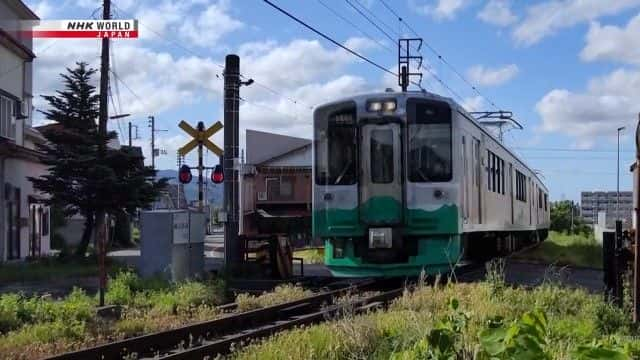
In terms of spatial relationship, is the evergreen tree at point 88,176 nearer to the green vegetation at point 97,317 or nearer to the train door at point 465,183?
the green vegetation at point 97,317

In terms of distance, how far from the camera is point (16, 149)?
26.5 meters

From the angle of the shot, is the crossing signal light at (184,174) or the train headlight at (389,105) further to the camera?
the crossing signal light at (184,174)

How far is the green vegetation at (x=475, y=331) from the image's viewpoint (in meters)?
4.48

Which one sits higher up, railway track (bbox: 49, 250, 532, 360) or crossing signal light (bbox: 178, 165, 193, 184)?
crossing signal light (bbox: 178, 165, 193, 184)

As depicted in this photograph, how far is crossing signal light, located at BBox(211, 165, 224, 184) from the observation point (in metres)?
17.8

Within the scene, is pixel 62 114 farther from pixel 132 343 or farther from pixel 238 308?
pixel 132 343

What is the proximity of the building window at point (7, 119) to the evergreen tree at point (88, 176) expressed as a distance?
1206 millimetres

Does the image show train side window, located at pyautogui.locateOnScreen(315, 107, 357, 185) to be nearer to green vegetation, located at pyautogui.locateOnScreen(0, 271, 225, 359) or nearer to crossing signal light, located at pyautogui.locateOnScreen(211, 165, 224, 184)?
green vegetation, located at pyautogui.locateOnScreen(0, 271, 225, 359)

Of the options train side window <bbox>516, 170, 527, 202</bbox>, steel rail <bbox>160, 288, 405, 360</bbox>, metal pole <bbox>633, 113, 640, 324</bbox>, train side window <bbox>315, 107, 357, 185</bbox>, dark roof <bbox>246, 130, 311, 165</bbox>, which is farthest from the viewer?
dark roof <bbox>246, 130, 311, 165</bbox>

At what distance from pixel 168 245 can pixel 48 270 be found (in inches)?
278

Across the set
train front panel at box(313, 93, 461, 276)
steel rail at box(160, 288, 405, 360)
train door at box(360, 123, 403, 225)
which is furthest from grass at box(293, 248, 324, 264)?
steel rail at box(160, 288, 405, 360)

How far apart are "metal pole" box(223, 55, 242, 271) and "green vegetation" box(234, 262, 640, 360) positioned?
21.8 ft

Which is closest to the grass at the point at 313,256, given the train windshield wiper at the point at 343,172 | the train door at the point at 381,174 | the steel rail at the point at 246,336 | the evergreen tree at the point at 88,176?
the evergreen tree at the point at 88,176

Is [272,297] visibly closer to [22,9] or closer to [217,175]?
[217,175]
